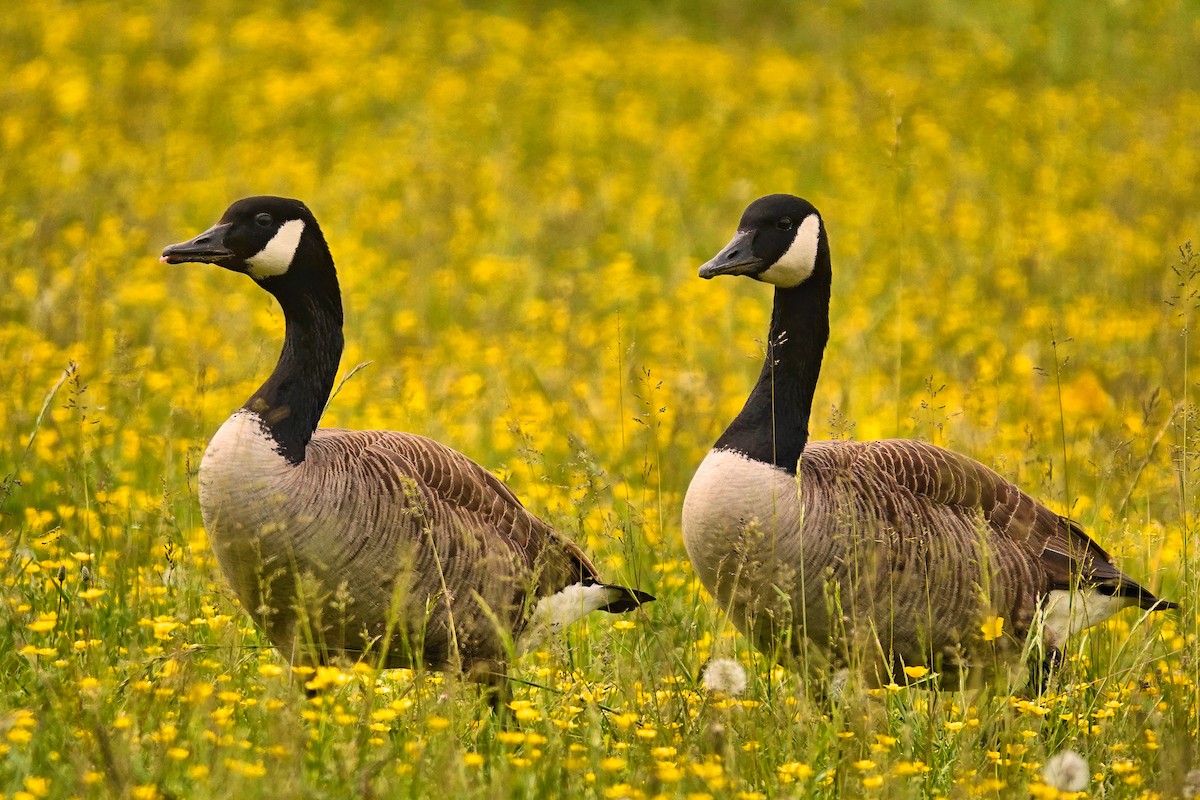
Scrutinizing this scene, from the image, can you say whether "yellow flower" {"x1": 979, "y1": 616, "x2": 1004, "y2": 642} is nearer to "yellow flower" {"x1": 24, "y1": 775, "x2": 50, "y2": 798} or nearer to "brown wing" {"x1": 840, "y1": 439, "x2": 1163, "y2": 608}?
"brown wing" {"x1": 840, "y1": 439, "x2": 1163, "y2": 608}

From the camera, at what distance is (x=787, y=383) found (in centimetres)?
529

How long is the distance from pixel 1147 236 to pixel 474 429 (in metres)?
6.11

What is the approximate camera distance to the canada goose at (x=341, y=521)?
15.1 feet

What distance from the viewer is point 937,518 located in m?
5.11

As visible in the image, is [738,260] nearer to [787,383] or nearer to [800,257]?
[800,257]

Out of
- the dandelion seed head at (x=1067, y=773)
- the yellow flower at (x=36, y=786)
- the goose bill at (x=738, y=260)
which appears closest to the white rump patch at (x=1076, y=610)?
the dandelion seed head at (x=1067, y=773)

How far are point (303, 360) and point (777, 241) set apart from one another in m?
1.65

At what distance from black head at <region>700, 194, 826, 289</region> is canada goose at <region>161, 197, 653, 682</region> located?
1.15 metres

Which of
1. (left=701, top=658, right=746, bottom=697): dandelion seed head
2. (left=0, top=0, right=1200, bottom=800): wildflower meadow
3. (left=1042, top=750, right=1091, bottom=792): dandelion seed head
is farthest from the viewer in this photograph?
(left=701, top=658, right=746, bottom=697): dandelion seed head

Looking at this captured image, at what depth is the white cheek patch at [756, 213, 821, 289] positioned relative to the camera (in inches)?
208

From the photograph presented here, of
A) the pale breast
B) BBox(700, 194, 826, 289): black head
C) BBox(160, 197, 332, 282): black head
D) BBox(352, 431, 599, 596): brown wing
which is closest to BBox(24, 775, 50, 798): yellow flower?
BBox(352, 431, 599, 596): brown wing

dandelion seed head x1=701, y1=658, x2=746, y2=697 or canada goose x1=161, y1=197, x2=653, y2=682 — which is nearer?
dandelion seed head x1=701, y1=658, x2=746, y2=697

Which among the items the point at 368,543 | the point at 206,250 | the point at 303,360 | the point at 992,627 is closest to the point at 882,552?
the point at 992,627

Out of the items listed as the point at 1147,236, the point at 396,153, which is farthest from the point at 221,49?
the point at 1147,236
